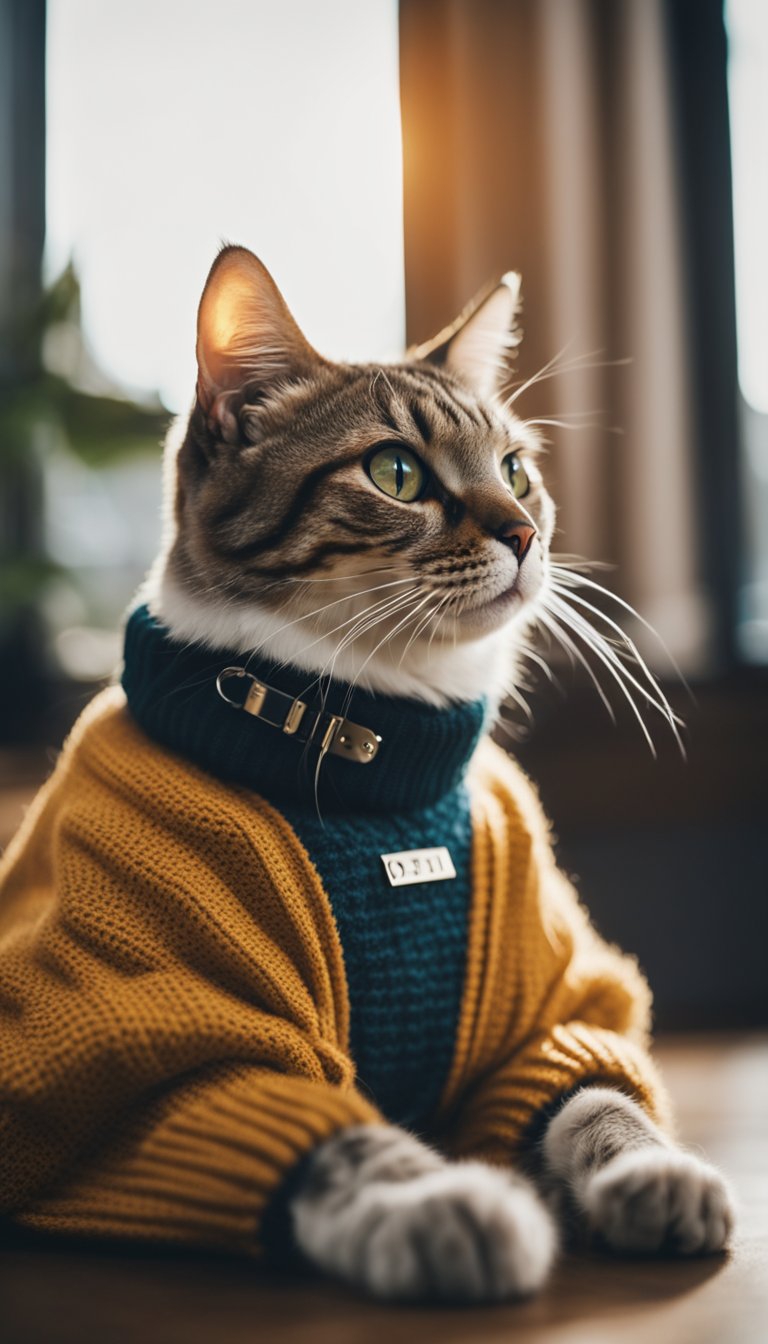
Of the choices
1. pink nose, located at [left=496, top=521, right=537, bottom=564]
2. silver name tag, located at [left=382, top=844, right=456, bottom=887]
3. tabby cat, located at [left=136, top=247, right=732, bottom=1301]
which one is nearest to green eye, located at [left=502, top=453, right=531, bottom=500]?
tabby cat, located at [left=136, top=247, right=732, bottom=1301]

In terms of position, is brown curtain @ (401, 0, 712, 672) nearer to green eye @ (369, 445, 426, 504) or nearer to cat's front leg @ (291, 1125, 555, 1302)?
green eye @ (369, 445, 426, 504)

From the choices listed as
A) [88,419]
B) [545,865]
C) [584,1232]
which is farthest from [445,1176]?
[88,419]

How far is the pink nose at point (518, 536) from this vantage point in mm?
921

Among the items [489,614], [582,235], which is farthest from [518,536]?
[582,235]

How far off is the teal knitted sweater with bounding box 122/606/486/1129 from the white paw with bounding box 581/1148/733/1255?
17cm

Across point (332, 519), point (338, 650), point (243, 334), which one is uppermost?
point (243, 334)

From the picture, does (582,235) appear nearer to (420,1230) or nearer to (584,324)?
(584,324)

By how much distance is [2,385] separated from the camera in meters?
1.93

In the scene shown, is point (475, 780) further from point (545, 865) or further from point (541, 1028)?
point (541, 1028)

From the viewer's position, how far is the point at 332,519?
2.97 feet

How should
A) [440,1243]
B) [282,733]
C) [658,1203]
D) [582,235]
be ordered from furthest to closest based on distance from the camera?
[582,235] → [282,733] → [658,1203] → [440,1243]

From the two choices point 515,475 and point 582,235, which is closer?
point 515,475

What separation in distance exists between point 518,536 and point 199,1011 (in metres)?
0.44

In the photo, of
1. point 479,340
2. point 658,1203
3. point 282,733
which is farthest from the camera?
point 479,340
